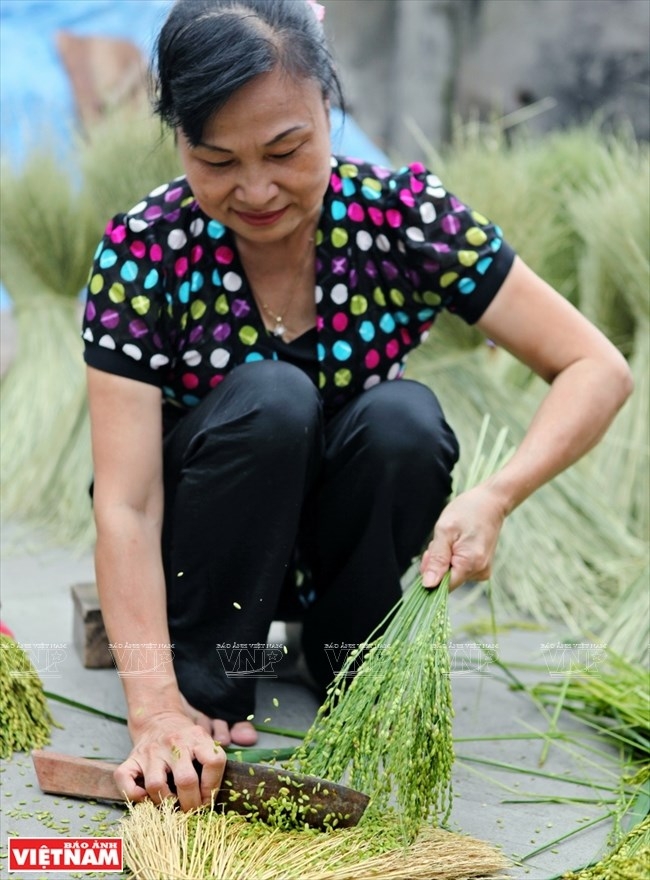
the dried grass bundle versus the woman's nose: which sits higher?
the woman's nose

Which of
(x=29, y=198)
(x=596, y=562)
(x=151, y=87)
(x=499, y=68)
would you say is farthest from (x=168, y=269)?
(x=499, y=68)

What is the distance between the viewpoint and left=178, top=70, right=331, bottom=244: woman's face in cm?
165

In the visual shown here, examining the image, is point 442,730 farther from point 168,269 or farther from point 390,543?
point 168,269

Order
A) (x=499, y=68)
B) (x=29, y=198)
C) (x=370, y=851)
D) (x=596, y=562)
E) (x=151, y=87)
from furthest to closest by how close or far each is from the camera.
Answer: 1. (x=499, y=68)
2. (x=29, y=198)
3. (x=596, y=562)
4. (x=151, y=87)
5. (x=370, y=851)

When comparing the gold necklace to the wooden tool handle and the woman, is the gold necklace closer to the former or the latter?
the woman

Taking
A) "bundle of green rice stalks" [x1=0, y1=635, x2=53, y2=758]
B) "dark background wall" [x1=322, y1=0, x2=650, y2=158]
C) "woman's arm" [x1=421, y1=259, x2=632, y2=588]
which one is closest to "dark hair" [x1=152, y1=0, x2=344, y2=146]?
"woman's arm" [x1=421, y1=259, x2=632, y2=588]

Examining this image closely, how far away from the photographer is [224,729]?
1.85 m

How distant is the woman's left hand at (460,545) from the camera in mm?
1644

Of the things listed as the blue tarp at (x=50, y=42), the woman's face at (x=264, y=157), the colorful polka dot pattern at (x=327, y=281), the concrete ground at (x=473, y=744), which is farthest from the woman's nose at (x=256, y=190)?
the blue tarp at (x=50, y=42)

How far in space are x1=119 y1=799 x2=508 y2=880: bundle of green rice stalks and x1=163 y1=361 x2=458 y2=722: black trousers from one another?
37cm

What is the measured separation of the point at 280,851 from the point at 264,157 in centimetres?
92

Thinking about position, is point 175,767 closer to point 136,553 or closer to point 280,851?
point 280,851

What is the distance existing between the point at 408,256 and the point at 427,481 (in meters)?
0.36

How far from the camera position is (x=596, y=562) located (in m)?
2.75
